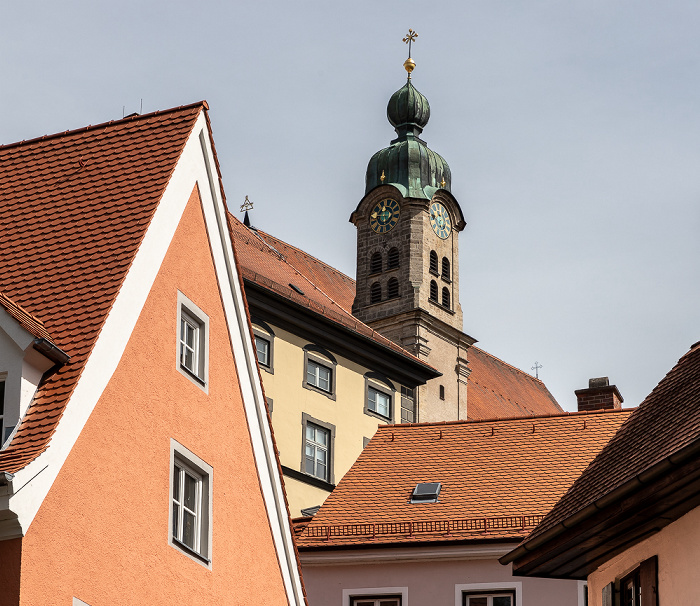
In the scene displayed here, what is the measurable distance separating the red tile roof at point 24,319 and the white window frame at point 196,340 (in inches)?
89.8

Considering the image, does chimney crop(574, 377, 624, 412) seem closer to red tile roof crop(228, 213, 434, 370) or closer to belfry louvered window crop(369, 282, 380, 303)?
red tile roof crop(228, 213, 434, 370)

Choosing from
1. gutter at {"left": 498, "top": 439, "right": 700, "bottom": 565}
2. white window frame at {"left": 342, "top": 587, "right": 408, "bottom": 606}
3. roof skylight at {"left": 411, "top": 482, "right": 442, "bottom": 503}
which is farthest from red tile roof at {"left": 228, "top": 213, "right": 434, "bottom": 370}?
gutter at {"left": 498, "top": 439, "right": 700, "bottom": 565}

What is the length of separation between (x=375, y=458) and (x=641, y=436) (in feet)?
37.6

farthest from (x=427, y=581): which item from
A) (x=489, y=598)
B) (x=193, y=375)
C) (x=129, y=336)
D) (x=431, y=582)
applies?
(x=129, y=336)

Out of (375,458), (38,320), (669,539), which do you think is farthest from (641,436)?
(375,458)

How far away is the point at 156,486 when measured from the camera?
1395cm

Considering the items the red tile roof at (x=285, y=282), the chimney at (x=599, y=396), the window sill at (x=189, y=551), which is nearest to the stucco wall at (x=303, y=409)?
the red tile roof at (x=285, y=282)

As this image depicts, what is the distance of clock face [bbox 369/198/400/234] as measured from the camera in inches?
2697

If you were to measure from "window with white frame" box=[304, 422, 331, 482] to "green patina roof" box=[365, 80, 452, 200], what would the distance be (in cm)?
2856

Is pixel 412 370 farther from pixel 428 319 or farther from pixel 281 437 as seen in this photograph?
pixel 428 319

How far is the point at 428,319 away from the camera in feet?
210

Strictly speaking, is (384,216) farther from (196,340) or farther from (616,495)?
(616,495)

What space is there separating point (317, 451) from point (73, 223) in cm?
2636

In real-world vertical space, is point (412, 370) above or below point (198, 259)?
above
